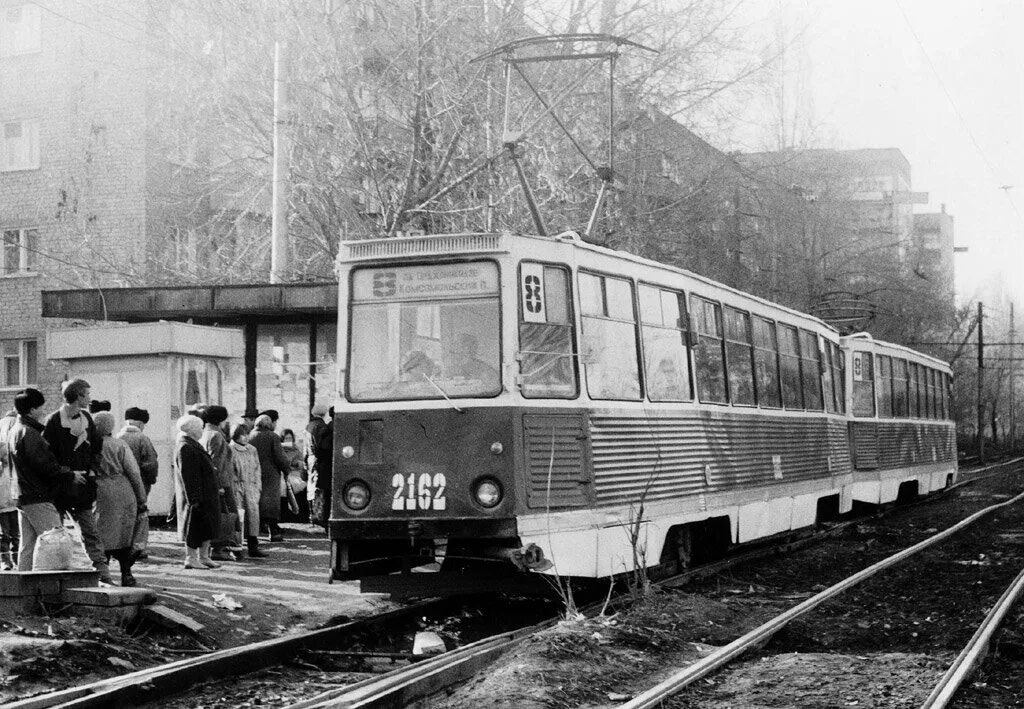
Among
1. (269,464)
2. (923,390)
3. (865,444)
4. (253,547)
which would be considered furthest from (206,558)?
(923,390)

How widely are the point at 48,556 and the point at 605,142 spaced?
44.6 ft

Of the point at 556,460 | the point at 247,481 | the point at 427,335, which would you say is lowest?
the point at 247,481

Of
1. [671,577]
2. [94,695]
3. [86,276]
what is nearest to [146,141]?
[86,276]

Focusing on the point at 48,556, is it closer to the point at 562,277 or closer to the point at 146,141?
the point at 562,277

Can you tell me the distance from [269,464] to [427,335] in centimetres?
606

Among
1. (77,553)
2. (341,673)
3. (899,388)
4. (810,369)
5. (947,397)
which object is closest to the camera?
(341,673)

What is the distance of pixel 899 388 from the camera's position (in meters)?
24.8

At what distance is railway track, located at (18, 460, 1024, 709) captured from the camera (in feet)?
24.1

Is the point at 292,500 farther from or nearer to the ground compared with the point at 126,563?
farther from the ground

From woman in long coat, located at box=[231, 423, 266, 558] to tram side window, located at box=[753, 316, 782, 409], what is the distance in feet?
17.3

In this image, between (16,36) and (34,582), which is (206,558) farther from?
(16,36)

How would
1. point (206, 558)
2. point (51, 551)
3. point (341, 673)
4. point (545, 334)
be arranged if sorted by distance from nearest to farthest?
point (341, 673)
point (51, 551)
point (545, 334)
point (206, 558)

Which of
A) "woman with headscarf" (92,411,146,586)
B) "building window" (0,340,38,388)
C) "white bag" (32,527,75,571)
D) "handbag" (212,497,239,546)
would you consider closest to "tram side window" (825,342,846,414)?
"handbag" (212,497,239,546)

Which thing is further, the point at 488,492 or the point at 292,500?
the point at 292,500
